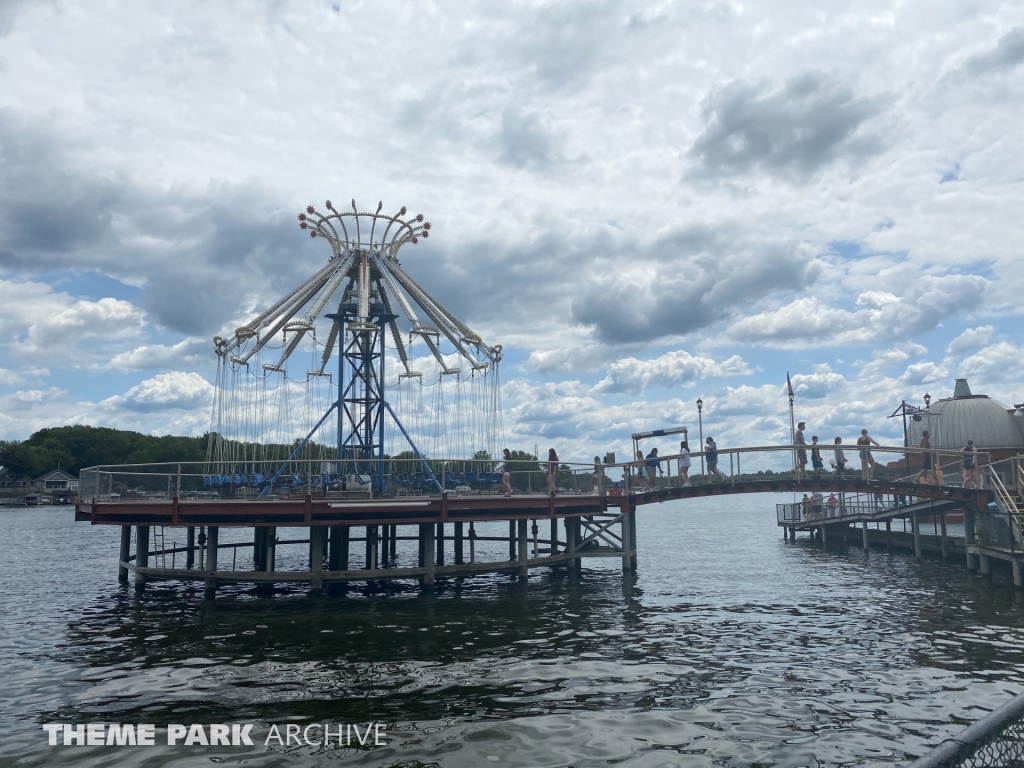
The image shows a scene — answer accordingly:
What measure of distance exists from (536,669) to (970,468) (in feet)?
78.7

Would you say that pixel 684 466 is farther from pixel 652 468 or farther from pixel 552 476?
pixel 552 476

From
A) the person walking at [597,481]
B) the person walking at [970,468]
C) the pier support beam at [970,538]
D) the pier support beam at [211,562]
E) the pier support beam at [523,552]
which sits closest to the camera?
the pier support beam at [211,562]

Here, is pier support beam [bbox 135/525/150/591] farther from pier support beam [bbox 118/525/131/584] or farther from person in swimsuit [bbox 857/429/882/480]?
person in swimsuit [bbox 857/429/882/480]

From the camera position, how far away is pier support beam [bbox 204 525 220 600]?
2828 centimetres

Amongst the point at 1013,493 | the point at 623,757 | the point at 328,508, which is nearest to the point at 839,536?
the point at 1013,493

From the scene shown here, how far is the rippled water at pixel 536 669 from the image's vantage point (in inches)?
511

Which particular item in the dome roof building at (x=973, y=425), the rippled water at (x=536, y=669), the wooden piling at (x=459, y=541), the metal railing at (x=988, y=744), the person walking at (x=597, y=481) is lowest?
the rippled water at (x=536, y=669)

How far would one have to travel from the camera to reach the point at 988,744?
14.7ft

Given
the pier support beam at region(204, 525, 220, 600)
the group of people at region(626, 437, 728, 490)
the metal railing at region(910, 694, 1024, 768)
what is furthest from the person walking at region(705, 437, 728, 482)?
the metal railing at region(910, 694, 1024, 768)

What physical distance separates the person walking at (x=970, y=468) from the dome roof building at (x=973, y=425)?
86.7 ft

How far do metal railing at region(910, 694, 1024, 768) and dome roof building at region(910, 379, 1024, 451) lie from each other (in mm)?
59029

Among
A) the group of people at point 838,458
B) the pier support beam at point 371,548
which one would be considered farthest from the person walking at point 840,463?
the pier support beam at point 371,548

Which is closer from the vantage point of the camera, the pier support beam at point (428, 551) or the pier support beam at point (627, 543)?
the pier support beam at point (428, 551)

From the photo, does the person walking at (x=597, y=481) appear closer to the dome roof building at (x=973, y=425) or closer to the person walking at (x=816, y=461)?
the person walking at (x=816, y=461)
